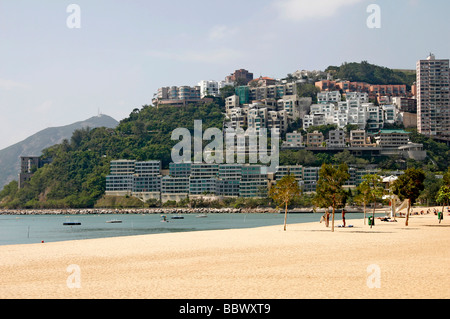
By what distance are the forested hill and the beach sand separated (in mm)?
122928

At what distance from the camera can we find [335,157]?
140m

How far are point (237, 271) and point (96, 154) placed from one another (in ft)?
487

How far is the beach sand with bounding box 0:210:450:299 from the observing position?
13.8 m

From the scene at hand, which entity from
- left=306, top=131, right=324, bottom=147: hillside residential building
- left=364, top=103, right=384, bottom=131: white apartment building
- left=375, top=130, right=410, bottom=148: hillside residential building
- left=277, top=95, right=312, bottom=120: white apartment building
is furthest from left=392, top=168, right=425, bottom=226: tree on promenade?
left=277, top=95, right=312, bottom=120: white apartment building

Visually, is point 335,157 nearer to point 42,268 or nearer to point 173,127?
point 173,127

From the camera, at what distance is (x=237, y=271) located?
17422 millimetres

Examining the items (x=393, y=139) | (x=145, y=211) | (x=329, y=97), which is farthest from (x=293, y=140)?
(x=145, y=211)

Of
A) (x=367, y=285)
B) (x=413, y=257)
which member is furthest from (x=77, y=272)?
(x=413, y=257)

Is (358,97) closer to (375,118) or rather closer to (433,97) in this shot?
(375,118)

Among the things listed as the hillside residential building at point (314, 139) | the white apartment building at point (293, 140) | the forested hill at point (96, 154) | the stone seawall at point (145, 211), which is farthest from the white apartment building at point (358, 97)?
the stone seawall at point (145, 211)

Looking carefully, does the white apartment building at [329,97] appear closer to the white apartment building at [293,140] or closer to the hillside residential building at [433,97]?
the hillside residential building at [433,97]

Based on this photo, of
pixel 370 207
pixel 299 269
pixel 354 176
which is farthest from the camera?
pixel 354 176

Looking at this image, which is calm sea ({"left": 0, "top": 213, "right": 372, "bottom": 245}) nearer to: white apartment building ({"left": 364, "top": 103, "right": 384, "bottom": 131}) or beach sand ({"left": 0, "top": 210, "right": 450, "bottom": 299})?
beach sand ({"left": 0, "top": 210, "right": 450, "bottom": 299})

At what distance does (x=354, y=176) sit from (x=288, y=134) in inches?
985
